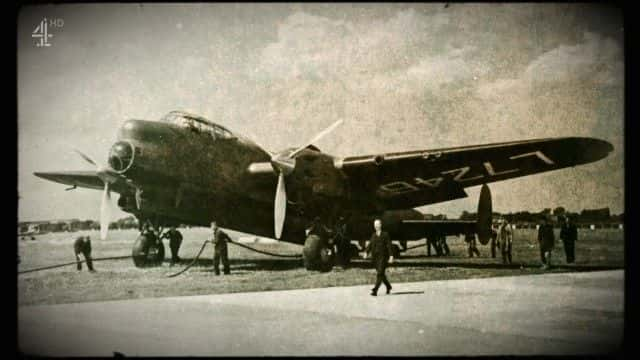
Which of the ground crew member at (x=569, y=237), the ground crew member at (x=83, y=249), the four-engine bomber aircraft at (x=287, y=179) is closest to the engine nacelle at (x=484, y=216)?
the four-engine bomber aircraft at (x=287, y=179)

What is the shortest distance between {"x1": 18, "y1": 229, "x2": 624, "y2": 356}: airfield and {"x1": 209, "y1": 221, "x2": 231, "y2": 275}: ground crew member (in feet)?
0.35

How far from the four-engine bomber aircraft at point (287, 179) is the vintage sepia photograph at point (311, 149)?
0.03 meters

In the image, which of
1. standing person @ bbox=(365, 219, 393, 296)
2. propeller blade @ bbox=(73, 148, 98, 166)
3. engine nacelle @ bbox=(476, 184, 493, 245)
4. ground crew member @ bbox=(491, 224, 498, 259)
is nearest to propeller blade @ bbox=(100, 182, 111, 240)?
propeller blade @ bbox=(73, 148, 98, 166)

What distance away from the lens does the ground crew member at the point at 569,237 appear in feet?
23.4

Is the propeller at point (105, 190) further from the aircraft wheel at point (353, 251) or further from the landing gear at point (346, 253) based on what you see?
the aircraft wheel at point (353, 251)

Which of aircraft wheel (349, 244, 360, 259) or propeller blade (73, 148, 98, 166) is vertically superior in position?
propeller blade (73, 148, 98, 166)

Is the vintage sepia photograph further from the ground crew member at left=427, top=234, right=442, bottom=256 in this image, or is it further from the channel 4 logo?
the ground crew member at left=427, top=234, right=442, bottom=256

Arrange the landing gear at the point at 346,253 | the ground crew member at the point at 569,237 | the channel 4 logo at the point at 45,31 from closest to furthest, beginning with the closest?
1. the channel 4 logo at the point at 45,31
2. the ground crew member at the point at 569,237
3. the landing gear at the point at 346,253

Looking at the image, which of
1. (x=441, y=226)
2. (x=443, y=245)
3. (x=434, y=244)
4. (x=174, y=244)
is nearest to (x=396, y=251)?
(x=434, y=244)

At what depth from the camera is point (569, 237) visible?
719 cm

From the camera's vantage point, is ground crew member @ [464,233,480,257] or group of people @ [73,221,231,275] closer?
group of people @ [73,221,231,275]

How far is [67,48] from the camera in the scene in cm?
680

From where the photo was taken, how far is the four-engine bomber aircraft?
686cm

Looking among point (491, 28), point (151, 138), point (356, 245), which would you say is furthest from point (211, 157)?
point (491, 28)
